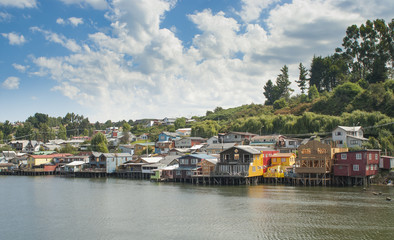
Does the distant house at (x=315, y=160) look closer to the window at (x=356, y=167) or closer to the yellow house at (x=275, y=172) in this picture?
the window at (x=356, y=167)

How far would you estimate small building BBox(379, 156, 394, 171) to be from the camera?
4597 cm

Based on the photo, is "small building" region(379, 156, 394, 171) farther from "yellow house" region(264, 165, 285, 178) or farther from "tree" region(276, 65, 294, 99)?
"tree" region(276, 65, 294, 99)

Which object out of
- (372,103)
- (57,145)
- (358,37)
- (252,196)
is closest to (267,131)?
(372,103)

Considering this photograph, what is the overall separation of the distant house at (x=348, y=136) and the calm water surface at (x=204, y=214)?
13.7 metres

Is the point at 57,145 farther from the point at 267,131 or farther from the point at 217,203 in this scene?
the point at 217,203

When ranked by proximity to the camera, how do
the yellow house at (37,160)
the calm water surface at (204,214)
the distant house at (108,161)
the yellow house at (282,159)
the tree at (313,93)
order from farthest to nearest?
the tree at (313,93)
the yellow house at (37,160)
the distant house at (108,161)
the yellow house at (282,159)
the calm water surface at (204,214)

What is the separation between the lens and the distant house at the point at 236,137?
7419 centimetres

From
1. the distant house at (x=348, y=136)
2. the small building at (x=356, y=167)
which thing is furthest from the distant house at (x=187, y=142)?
the small building at (x=356, y=167)

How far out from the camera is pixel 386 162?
46.2m

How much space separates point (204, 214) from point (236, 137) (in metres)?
44.3

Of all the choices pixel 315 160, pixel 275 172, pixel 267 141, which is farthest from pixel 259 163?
pixel 267 141

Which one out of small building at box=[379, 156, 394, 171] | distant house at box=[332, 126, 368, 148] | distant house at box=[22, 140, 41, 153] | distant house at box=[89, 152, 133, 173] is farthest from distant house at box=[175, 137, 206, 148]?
distant house at box=[22, 140, 41, 153]

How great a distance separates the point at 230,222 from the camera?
2891 cm

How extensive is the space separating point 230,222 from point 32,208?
22.6 metres
